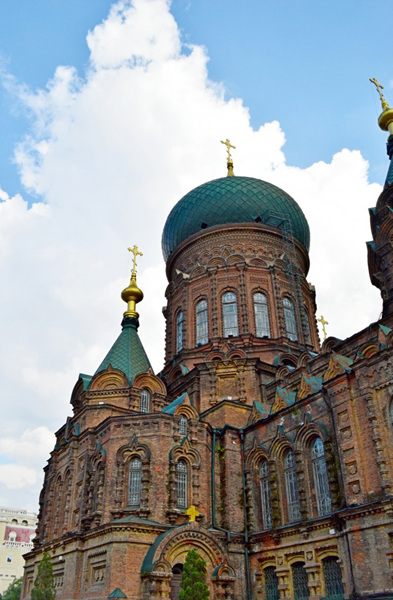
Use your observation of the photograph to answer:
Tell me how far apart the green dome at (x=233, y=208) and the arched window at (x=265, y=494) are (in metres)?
11.8

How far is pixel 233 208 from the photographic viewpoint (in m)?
24.5

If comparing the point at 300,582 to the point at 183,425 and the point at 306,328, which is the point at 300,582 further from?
the point at 306,328

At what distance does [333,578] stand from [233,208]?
15964 mm

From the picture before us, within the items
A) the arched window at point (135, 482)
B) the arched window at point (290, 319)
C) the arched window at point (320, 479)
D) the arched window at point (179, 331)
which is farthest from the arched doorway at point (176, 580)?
the arched window at point (290, 319)

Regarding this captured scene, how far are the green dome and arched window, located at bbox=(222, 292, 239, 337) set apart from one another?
359 cm

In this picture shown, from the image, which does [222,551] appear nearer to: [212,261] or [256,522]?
[256,522]

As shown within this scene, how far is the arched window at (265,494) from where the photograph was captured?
50.5 feet

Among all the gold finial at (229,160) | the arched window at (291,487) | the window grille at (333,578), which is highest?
the gold finial at (229,160)

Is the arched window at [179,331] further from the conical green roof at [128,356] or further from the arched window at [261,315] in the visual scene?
the arched window at [261,315]

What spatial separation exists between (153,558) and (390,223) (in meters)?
12.6

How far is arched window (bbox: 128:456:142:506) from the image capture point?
15016 millimetres

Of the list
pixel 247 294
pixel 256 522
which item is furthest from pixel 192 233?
pixel 256 522

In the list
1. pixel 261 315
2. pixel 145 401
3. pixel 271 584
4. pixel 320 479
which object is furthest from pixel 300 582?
pixel 261 315

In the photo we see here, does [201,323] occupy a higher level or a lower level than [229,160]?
lower
